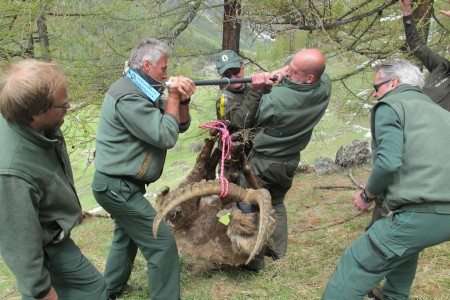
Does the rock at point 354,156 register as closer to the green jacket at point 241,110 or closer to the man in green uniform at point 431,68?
the man in green uniform at point 431,68

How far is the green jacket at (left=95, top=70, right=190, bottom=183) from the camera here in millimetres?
2691

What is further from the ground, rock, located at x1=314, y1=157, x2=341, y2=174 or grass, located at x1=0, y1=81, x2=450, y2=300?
grass, located at x1=0, y1=81, x2=450, y2=300

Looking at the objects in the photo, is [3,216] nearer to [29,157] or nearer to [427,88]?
[29,157]

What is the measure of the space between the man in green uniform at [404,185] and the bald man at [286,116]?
0.90 meters

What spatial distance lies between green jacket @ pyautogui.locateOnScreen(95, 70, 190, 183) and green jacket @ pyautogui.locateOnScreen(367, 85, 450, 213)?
137 cm

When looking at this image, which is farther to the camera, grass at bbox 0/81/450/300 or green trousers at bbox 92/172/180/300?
grass at bbox 0/81/450/300

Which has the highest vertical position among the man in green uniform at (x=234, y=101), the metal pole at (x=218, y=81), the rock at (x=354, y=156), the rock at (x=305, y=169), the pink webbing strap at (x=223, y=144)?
the metal pole at (x=218, y=81)

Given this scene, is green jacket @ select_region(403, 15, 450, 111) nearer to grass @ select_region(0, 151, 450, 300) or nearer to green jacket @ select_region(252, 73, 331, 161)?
green jacket @ select_region(252, 73, 331, 161)

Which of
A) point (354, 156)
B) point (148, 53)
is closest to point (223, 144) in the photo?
point (148, 53)

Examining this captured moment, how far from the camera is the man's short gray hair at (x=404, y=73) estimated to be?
266cm

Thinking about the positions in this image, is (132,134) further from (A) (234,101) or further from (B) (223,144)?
(A) (234,101)

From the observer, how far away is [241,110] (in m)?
3.28

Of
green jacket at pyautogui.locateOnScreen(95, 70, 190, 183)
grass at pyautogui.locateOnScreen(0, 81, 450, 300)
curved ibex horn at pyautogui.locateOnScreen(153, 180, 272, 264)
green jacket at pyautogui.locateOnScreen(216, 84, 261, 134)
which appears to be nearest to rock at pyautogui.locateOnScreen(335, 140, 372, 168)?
grass at pyautogui.locateOnScreen(0, 81, 450, 300)

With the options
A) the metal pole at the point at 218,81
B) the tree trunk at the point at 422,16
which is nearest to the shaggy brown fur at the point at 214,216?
the metal pole at the point at 218,81
